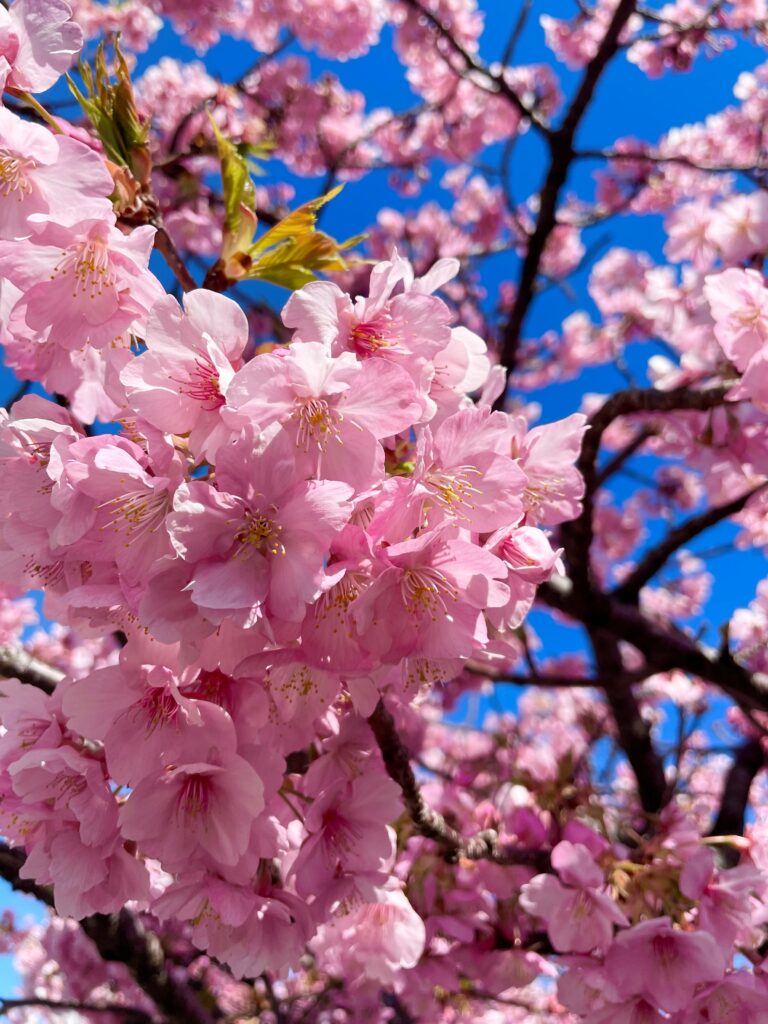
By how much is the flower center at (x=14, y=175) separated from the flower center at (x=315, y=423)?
574 mm

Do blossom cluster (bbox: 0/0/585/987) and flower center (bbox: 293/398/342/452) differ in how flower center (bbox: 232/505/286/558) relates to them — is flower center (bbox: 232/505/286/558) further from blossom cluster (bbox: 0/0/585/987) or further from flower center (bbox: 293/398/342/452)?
flower center (bbox: 293/398/342/452)

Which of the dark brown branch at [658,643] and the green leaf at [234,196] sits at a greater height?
the green leaf at [234,196]

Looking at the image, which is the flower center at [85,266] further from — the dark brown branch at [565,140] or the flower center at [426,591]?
the dark brown branch at [565,140]

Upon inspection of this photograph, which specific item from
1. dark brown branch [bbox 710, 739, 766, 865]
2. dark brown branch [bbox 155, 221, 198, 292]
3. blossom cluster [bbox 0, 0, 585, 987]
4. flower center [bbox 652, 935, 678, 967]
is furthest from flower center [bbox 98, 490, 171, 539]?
dark brown branch [bbox 710, 739, 766, 865]

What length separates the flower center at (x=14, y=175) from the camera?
1.15 meters

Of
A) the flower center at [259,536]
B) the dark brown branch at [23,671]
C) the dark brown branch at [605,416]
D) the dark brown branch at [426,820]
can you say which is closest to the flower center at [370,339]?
the flower center at [259,536]

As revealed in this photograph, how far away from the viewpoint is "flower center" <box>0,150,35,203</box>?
1151 mm

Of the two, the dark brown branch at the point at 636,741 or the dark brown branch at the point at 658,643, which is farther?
the dark brown branch at the point at 636,741

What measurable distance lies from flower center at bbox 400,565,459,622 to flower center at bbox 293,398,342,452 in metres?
0.23

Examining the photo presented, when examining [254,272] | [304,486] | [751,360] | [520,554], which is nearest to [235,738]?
[304,486]

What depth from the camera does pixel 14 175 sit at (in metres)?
1.17

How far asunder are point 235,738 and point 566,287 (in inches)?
200

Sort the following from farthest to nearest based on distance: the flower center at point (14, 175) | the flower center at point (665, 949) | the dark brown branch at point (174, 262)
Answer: the flower center at point (665, 949) < the dark brown branch at point (174, 262) < the flower center at point (14, 175)

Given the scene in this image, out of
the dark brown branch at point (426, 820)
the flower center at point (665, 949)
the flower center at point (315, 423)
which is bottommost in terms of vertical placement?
the flower center at point (665, 949)
